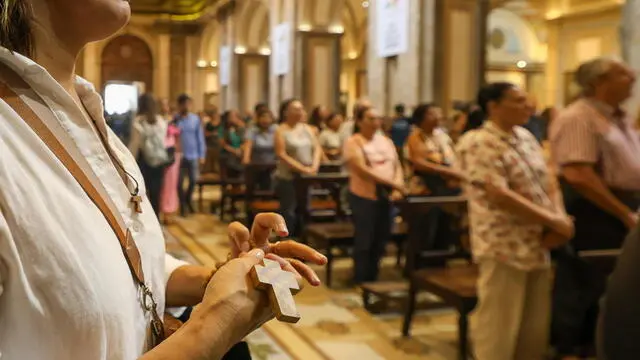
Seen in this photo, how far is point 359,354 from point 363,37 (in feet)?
71.5

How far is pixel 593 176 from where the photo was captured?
4082 mm

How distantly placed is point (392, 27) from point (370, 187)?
5.10 metres

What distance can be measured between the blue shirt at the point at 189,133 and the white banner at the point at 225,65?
35.0 ft

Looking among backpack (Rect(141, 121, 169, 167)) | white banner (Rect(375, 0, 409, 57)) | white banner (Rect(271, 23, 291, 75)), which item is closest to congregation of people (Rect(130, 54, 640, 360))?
backpack (Rect(141, 121, 169, 167))

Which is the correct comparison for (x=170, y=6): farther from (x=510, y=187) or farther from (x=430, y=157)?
(x=510, y=187)

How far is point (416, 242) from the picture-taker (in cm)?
513

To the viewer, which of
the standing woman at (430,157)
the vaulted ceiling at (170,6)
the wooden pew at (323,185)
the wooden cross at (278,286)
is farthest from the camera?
the vaulted ceiling at (170,6)

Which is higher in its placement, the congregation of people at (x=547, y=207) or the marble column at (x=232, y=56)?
the marble column at (x=232, y=56)

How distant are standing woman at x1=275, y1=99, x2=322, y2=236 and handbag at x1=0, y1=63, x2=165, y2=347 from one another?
6767 mm

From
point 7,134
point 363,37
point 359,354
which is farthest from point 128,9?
point 363,37

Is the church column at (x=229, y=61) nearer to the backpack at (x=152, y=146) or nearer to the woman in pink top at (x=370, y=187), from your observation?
the backpack at (x=152, y=146)

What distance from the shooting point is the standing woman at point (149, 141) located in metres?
8.38

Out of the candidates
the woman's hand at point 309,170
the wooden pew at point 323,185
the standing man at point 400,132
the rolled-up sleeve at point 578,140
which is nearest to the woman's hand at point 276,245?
the rolled-up sleeve at point 578,140

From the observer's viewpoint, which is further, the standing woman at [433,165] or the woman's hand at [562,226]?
the standing woman at [433,165]
